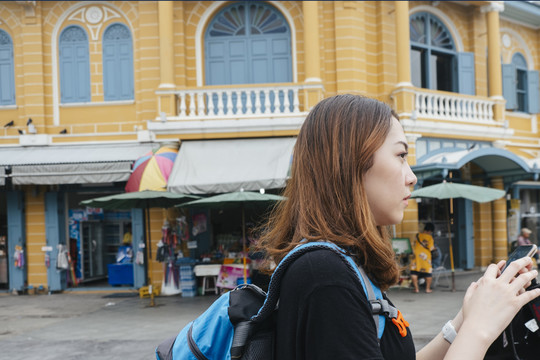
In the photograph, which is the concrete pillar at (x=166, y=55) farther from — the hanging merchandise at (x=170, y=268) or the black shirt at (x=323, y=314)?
the black shirt at (x=323, y=314)

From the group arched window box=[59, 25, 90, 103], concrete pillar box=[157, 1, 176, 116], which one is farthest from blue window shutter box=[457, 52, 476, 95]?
arched window box=[59, 25, 90, 103]

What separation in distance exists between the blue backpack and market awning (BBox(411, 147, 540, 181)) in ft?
33.2

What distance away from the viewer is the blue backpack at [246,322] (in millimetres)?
1171

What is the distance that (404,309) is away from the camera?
8.86m

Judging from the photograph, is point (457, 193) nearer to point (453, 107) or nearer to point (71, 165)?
point (453, 107)

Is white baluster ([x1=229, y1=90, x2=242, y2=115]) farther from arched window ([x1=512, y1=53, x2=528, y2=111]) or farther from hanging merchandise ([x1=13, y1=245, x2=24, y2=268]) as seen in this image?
arched window ([x1=512, y1=53, x2=528, y2=111])

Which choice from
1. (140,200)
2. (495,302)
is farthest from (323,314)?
(140,200)

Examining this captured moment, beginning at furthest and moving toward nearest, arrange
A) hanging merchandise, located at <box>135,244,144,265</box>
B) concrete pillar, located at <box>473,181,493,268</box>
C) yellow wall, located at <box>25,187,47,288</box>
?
concrete pillar, located at <box>473,181,493,268</box> → yellow wall, located at <box>25,187,47,288</box> → hanging merchandise, located at <box>135,244,144,265</box>

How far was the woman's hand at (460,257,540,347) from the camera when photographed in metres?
1.19

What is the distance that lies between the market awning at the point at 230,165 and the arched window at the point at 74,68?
2.98m

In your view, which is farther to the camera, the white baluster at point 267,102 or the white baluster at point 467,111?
the white baluster at point 467,111

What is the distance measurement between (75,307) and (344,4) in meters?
8.92

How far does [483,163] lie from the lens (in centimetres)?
1309

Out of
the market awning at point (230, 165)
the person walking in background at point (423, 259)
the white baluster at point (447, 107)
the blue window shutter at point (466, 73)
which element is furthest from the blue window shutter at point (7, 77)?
the blue window shutter at point (466, 73)
